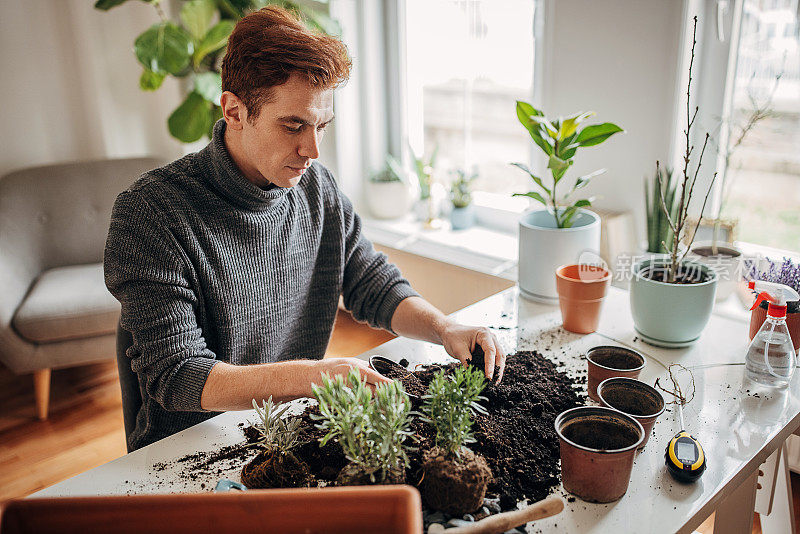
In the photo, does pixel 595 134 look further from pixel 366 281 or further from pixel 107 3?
pixel 107 3

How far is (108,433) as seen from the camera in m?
2.61

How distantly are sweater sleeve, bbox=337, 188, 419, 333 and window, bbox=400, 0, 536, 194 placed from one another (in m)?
1.35

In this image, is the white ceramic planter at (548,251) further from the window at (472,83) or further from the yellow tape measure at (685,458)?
the window at (472,83)

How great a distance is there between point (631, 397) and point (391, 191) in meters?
2.37

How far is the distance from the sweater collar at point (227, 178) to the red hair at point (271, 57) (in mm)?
115

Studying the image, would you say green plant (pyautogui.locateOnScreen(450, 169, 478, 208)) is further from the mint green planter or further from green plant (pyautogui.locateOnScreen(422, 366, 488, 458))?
green plant (pyautogui.locateOnScreen(422, 366, 488, 458))

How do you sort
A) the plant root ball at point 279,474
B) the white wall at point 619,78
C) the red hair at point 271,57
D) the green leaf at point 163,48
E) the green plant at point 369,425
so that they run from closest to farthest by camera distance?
the green plant at point 369,425 < the plant root ball at point 279,474 < the red hair at point 271,57 < the white wall at point 619,78 < the green leaf at point 163,48

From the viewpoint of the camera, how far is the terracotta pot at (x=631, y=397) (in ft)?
3.55

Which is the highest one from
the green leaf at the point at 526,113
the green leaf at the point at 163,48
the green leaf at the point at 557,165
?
the green leaf at the point at 163,48

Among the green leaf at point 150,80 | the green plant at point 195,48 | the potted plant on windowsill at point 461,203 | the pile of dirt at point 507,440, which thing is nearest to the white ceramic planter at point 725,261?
the pile of dirt at point 507,440

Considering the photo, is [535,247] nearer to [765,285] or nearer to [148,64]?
[765,285]

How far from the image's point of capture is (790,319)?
53.1 inches

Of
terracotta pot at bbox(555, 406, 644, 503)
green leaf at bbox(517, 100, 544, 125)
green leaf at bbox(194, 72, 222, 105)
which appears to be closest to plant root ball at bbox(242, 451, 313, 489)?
terracotta pot at bbox(555, 406, 644, 503)

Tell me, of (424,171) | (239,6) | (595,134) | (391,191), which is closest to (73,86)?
(239,6)
